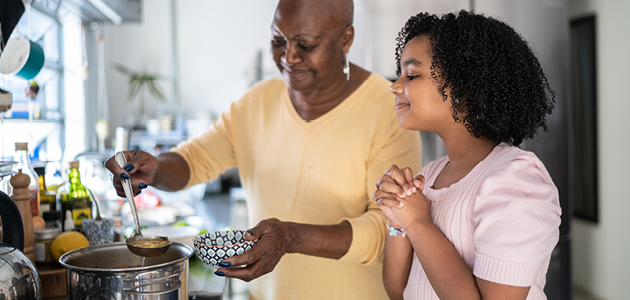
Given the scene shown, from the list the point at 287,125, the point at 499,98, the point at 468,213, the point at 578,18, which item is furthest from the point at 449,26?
the point at 578,18

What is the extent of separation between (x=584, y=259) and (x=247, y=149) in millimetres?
2979

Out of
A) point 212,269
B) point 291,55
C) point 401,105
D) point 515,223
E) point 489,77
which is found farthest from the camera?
point 212,269

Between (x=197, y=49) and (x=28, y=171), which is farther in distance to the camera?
(x=197, y=49)

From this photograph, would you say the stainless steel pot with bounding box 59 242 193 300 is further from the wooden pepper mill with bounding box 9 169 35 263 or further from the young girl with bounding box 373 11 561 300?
the young girl with bounding box 373 11 561 300

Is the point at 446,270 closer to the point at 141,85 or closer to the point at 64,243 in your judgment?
the point at 64,243

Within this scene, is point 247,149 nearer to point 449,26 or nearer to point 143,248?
point 143,248

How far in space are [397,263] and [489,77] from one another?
1.52 ft

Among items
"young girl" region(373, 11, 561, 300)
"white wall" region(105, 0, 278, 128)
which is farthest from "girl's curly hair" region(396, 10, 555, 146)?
"white wall" region(105, 0, 278, 128)

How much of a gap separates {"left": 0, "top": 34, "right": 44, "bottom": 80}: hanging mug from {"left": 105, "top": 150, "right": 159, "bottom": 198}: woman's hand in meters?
0.40

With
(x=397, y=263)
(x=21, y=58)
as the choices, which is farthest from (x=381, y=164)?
(x=21, y=58)

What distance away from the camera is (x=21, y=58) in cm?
132

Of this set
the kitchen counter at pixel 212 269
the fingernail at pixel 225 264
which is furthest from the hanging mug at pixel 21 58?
the fingernail at pixel 225 264

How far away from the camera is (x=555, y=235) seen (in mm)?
869

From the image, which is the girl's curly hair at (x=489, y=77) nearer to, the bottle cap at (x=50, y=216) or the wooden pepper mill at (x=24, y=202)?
the wooden pepper mill at (x=24, y=202)
